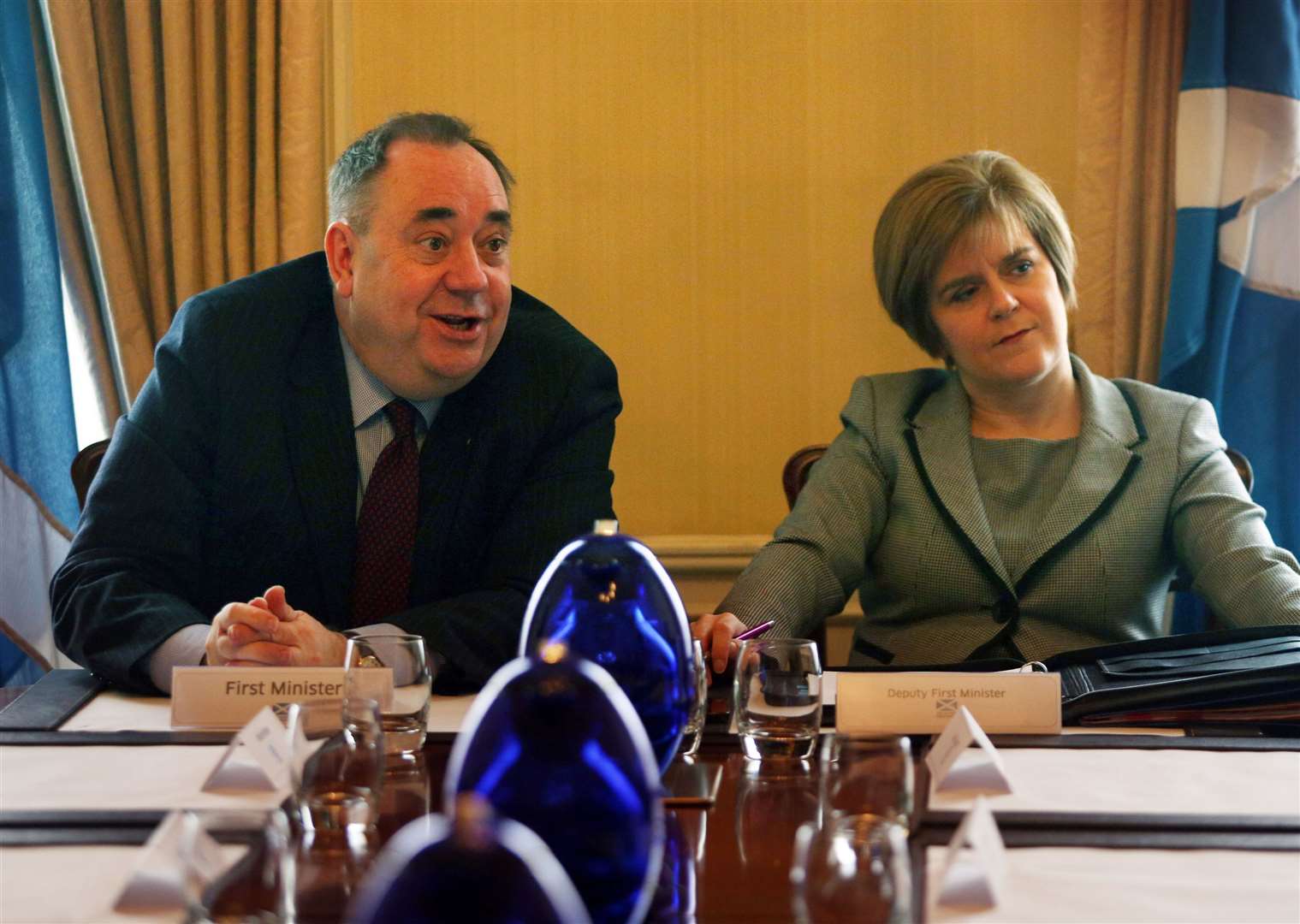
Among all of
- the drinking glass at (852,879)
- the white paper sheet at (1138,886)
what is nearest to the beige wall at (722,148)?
the white paper sheet at (1138,886)

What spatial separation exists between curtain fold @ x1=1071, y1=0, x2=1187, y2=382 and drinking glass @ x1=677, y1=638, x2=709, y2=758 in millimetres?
1887

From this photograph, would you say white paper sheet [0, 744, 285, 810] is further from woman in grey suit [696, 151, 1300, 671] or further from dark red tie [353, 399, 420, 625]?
woman in grey suit [696, 151, 1300, 671]

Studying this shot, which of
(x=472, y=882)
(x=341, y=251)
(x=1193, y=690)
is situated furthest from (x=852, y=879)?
(x=341, y=251)

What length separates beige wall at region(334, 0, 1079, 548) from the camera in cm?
308

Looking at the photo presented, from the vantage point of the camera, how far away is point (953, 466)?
7.44 feet

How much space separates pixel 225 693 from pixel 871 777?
2.46ft

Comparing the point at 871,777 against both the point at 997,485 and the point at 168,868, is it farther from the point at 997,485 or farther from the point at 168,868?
the point at 997,485

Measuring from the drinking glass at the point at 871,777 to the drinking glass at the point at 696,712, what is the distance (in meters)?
0.30

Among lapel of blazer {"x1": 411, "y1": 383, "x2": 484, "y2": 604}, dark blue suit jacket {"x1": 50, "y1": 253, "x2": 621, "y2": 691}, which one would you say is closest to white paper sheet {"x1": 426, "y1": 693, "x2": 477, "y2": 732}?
dark blue suit jacket {"x1": 50, "y1": 253, "x2": 621, "y2": 691}

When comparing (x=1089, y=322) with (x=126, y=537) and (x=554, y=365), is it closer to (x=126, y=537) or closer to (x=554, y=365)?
(x=554, y=365)

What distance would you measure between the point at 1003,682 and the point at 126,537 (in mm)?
1170

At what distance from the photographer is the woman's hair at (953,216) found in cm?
230

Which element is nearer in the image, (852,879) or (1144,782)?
(852,879)

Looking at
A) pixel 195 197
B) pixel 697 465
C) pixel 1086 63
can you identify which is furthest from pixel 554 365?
pixel 1086 63
